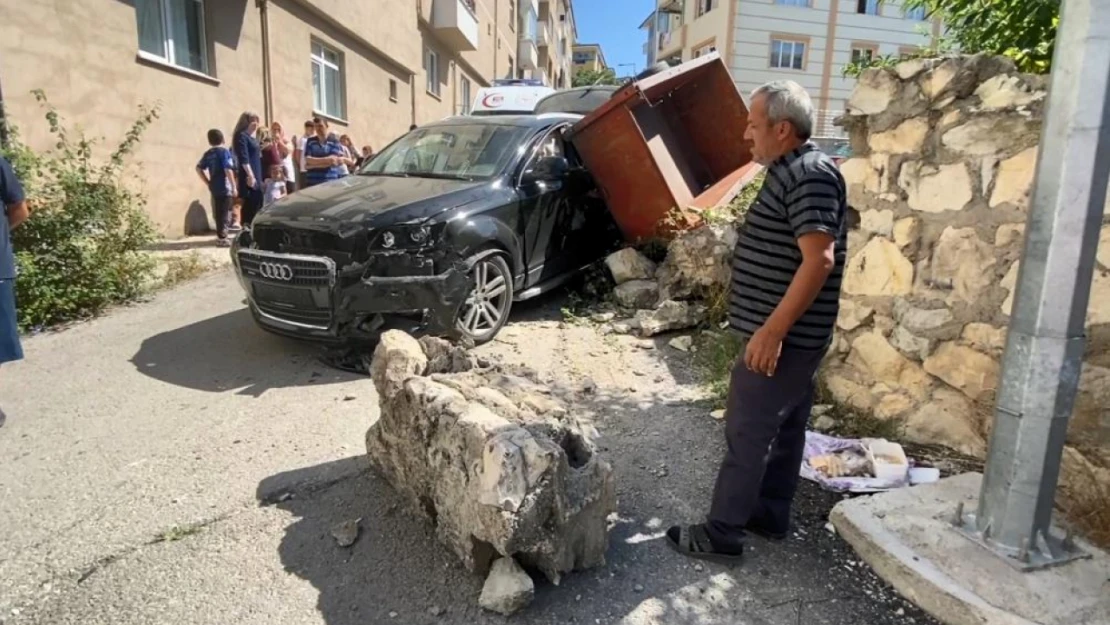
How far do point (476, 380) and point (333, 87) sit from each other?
13606 mm

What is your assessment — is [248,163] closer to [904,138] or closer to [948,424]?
[904,138]

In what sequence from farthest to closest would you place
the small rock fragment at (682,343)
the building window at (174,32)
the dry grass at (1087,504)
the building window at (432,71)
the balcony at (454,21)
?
the building window at (432,71), the balcony at (454,21), the building window at (174,32), the small rock fragment at (682,343), the dry grass at (1087,504)

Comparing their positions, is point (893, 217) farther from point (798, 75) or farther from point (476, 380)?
point (798, 75)

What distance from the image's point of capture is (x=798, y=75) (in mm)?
29016

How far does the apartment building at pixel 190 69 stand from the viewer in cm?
750

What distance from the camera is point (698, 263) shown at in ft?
18.9

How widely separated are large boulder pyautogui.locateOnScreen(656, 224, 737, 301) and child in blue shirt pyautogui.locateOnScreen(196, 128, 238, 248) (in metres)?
5.92

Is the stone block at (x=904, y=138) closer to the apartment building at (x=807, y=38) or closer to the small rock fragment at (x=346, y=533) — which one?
the small rock fragment at (x=346, y=533)

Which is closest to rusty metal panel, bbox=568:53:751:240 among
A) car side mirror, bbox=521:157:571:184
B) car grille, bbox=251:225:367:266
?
car side mirror, bbox=521:157:571:184

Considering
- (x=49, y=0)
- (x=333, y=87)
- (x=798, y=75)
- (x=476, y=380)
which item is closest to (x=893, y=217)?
(x=476, y=380)

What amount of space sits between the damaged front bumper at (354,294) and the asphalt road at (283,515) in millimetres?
357

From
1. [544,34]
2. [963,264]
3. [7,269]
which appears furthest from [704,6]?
[7,269]

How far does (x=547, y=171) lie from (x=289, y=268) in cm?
243

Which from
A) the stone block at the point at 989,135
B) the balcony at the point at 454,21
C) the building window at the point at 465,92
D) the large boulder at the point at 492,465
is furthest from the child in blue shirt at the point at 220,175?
the building window at the point at 465,92
